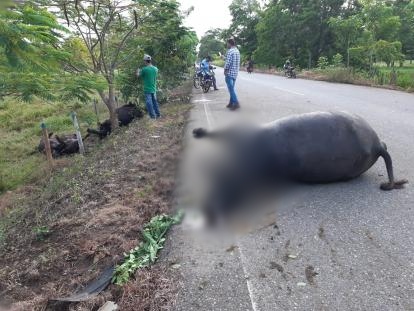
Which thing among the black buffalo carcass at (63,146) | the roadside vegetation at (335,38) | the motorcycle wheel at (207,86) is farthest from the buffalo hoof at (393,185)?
the motorcycle wheel at (207,86)

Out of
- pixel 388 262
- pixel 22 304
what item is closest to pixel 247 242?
pixel 388 262

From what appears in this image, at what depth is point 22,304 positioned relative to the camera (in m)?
2.52

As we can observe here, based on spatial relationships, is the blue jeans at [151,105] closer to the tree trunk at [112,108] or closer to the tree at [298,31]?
the tree trunk at [112,108]

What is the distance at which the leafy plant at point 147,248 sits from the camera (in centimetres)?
270

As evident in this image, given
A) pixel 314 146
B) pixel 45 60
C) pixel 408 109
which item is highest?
pixel 45 60

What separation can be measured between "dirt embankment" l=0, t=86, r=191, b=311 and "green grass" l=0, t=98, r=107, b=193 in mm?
1740

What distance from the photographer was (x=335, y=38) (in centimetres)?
2991

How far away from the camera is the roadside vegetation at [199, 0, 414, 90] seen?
18.4 metres

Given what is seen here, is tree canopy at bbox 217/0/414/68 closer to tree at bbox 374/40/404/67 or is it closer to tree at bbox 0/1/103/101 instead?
tree at bbox 374/40/404/67

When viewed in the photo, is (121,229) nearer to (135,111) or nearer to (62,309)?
(62,309)

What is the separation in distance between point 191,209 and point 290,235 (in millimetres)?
1066

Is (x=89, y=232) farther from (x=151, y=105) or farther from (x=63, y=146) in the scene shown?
(x=151, y=105)

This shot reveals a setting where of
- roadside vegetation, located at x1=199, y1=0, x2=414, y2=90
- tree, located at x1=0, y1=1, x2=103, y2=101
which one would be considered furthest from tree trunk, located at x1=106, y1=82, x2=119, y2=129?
roadside vegetation, located at x1=199, y1=0, x2=414, y2=90

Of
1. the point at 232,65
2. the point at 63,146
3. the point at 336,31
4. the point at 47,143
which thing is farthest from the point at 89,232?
the point at 336,31
